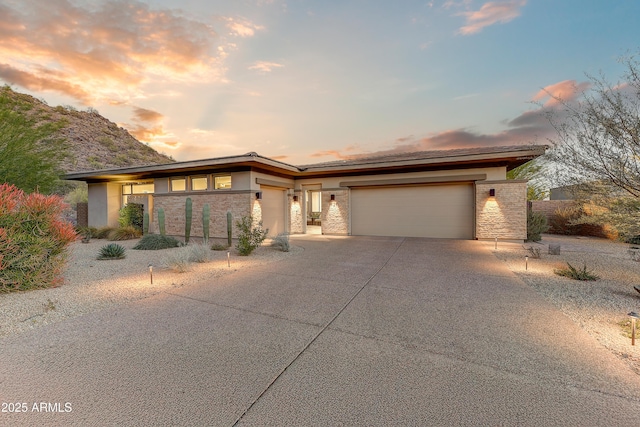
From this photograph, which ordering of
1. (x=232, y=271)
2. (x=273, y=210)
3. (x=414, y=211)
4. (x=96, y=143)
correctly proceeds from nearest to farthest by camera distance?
1. (x=232, y=271)
2. (x=414, y=211)
3. (x=273, y=210)
4. (x=96, y=143)

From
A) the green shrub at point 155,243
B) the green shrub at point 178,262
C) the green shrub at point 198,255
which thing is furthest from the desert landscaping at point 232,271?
the green shrub at point 155,243

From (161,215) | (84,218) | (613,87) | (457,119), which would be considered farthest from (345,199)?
(84,218)

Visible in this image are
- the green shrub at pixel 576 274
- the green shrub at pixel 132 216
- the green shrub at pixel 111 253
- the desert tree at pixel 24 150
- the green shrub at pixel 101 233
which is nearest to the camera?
the green shrub at pixel 576 274

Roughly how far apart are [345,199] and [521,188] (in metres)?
8.12

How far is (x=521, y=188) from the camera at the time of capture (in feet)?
37.8

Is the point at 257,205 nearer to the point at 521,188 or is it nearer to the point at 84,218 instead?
the point at 521,188

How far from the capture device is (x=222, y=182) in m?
13.7

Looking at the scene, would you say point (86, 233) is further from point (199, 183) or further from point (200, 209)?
point (199, 183)

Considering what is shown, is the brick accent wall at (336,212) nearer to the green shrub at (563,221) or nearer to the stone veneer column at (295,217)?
the stone veneer column at (295,217)

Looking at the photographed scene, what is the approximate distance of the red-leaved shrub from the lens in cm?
477

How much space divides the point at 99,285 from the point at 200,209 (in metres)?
8.62

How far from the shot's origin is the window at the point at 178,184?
14531 mm

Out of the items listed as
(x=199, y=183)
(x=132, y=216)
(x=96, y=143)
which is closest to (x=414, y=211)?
(x=199, y=183)

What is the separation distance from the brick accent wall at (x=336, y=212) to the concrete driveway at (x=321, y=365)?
9.95 meters
